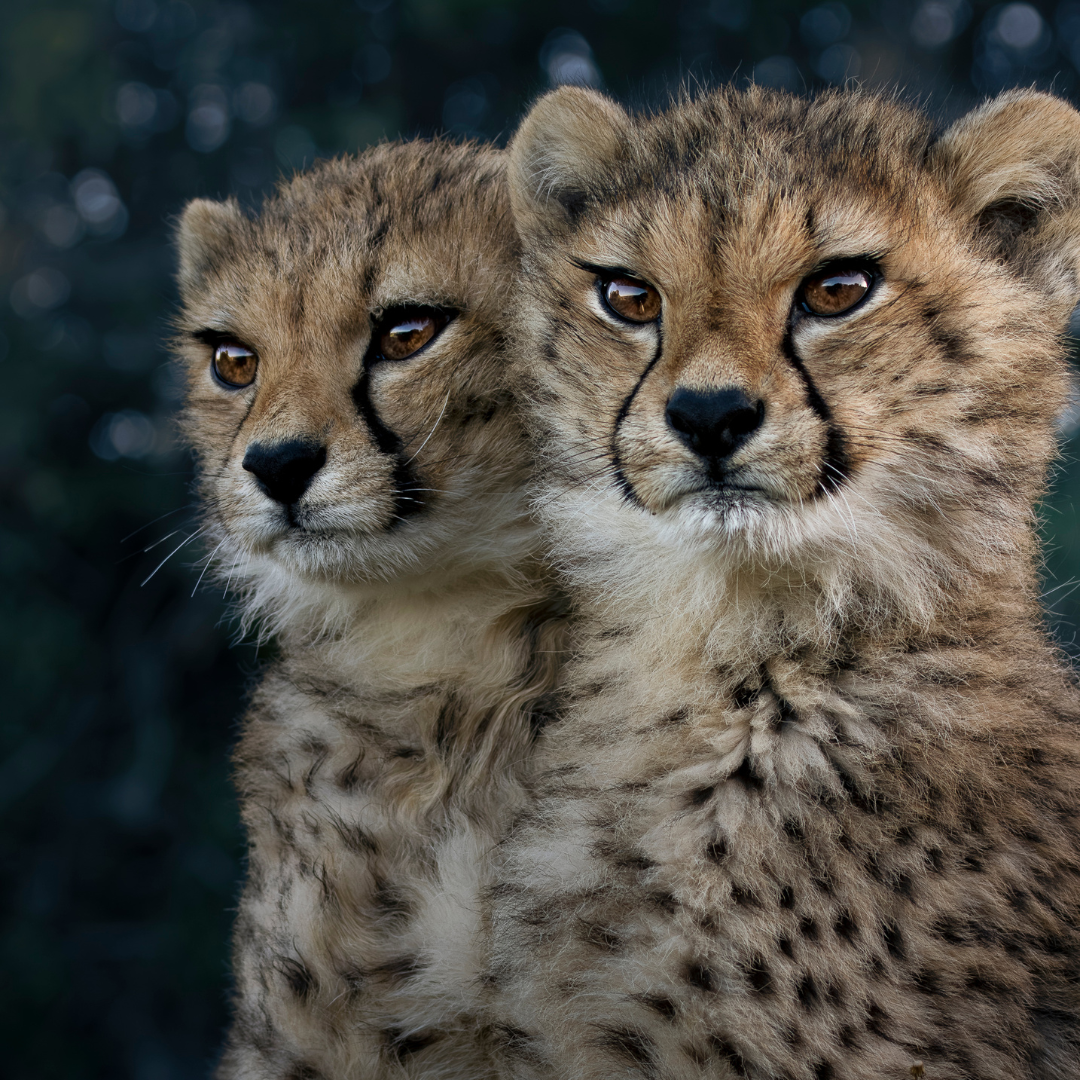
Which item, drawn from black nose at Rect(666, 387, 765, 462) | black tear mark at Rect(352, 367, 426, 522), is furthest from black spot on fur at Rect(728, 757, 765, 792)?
black tear mark at Rect(352, 367, 426, 522)

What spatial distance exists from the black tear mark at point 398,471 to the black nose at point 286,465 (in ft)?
0.35

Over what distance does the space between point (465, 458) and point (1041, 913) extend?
120cm

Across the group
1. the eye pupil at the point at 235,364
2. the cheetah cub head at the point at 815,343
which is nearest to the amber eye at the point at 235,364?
the eye pupil at the point at 235,364

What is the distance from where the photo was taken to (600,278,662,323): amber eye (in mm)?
1876

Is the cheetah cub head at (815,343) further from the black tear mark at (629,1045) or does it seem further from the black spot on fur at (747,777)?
the black tear mark at (629,1045)

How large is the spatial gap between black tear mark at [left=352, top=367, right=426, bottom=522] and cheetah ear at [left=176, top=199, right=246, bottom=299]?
766 mm

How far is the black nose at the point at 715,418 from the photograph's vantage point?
1.63 meters

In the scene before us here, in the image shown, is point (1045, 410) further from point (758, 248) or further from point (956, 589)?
point (758, 248)

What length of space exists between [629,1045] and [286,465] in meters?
1.11

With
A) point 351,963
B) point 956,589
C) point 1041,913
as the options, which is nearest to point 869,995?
point 1041,913

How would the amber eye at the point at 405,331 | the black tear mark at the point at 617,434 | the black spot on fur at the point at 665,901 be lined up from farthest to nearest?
the amber eye at the point at 405,331
the black tear mark at the point at 617,434
the black spot on fur at the point at 665,901

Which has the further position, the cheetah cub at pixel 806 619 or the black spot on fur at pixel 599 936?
the black spot on fur at pixel 599 936

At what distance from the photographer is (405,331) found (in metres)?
2.10

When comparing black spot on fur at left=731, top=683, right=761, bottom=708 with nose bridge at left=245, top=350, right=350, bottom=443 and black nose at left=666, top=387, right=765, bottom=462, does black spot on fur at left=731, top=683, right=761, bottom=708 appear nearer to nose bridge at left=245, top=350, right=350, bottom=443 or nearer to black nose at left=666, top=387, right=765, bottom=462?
black nose at left=666, top=387, right=765, bottom=462
